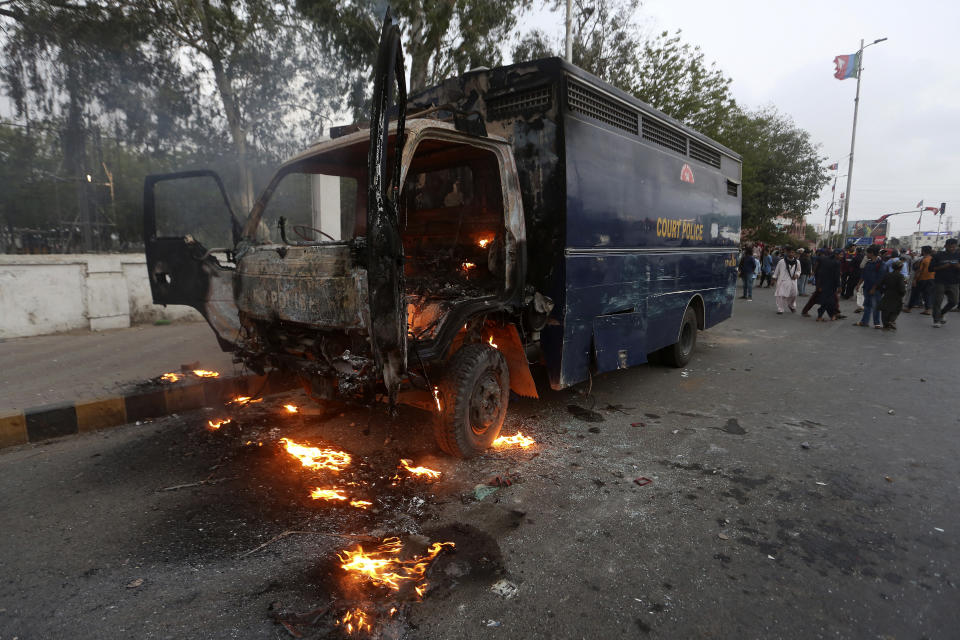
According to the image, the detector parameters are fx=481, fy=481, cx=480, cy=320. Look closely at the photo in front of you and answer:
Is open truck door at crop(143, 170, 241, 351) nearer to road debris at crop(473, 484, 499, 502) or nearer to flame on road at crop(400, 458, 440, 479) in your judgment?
flame on road at crop(400, 458, 440, 479)

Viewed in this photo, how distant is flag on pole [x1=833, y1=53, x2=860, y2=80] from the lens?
2298cm

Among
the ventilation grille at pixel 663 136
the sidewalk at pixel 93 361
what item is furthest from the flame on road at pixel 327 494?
the ventilation grille at pixel 663 136

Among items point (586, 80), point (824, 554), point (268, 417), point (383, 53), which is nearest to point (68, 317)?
point (268, 417)

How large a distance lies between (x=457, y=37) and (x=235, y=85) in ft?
18.9

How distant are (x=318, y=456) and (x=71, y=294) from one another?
6728mm

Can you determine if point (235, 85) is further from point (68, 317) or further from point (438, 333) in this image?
point (438, 333)

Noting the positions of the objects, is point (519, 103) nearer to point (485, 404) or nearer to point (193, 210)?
point (485, 404)

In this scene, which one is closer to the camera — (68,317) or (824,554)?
(824,554)

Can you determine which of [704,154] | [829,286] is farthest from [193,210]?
[829,286]

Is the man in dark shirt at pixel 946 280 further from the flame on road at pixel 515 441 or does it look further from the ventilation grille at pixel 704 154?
the flame on road at pixel 515 441

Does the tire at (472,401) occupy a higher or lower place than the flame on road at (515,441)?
higher

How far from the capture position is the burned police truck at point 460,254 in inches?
113

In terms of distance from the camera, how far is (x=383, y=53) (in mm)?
2576

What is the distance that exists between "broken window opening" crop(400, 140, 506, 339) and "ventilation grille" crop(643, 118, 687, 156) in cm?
218
